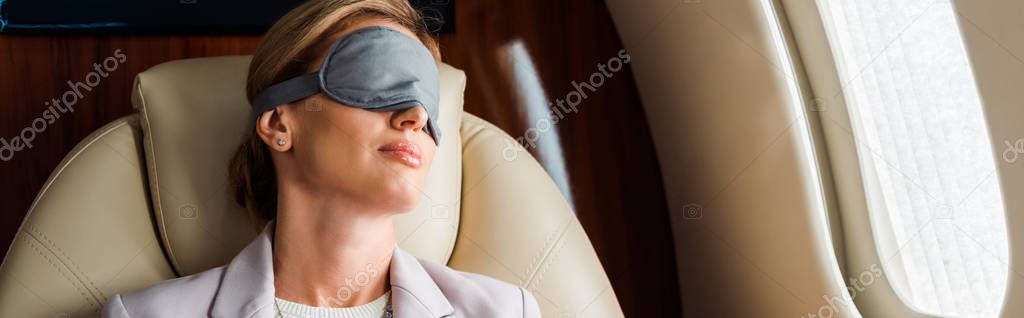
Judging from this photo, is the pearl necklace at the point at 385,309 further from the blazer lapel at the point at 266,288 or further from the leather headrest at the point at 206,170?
the leather headrest at the point at 206,170

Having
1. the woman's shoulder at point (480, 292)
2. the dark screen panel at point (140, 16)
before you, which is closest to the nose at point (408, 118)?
the woman's shoulder at point (480, 292)

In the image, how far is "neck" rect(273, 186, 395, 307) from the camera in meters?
1.54

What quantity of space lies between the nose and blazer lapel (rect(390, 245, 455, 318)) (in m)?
0.21

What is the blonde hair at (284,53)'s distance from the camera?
5.21 feet

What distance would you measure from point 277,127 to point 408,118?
0.74 feet

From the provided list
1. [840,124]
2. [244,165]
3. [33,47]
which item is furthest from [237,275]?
[840,124]

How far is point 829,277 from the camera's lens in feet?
6.11

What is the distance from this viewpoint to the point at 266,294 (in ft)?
4.85

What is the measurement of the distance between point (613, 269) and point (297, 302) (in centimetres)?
102

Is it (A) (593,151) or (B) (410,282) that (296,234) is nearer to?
(B) (410,282)

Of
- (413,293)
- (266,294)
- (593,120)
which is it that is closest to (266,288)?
(266,294)

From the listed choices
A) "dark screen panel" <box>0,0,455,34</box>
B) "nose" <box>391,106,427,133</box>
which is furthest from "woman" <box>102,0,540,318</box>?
"dark screen panel" <box>0,0,455,34</box>

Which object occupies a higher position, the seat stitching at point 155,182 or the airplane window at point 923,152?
the airplane window at point 923,152

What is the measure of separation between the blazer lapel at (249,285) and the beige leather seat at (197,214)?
15cm
